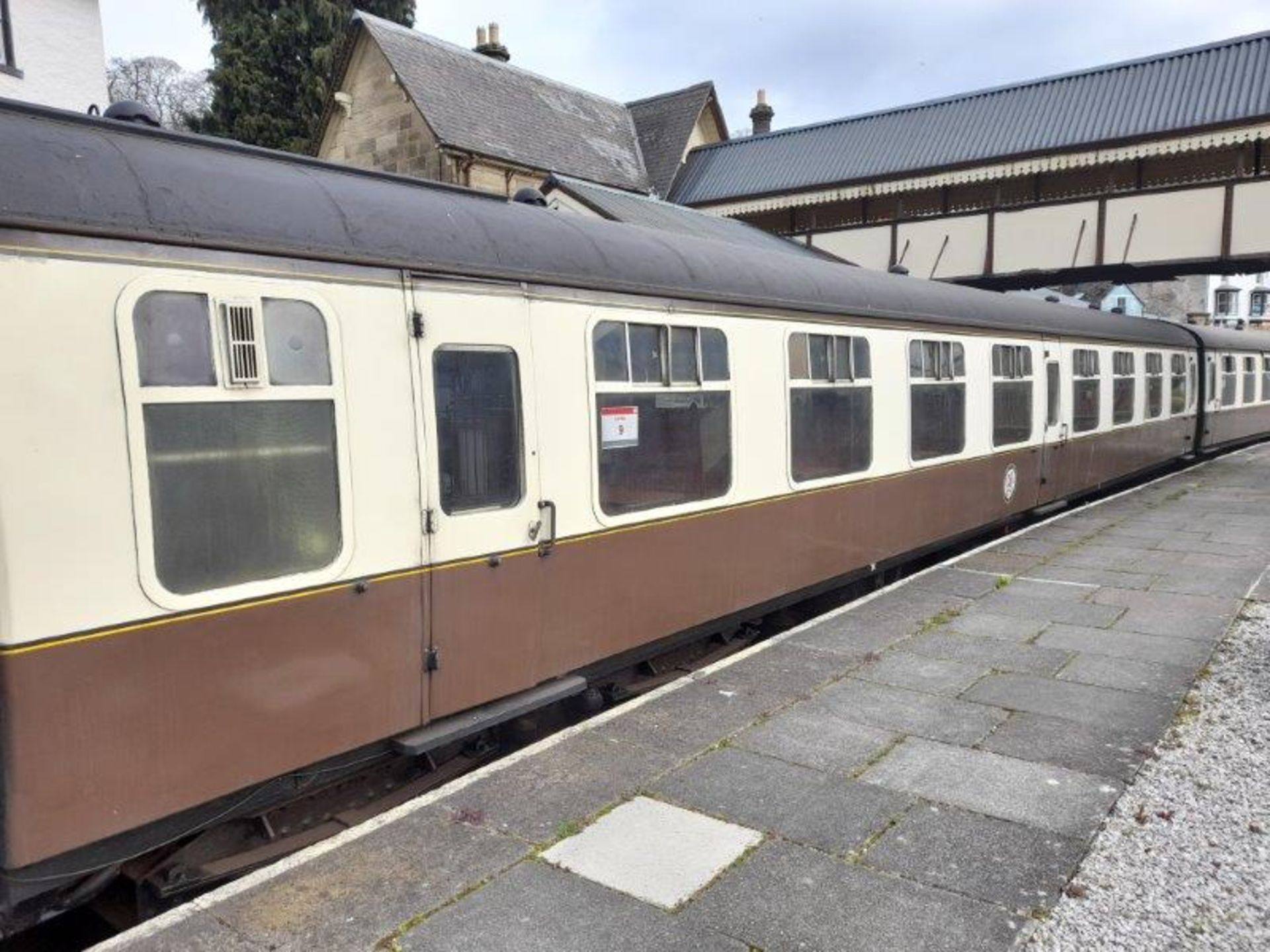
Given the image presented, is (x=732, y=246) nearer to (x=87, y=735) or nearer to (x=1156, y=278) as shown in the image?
(x=87, y=735)

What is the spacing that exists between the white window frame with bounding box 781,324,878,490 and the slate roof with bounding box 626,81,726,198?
1390 cm

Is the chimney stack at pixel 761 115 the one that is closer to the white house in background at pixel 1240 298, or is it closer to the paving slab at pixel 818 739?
the paving slab at pixel 818 739

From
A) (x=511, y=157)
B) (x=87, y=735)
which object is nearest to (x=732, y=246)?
(x=87, y=735)

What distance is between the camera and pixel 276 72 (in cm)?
2750

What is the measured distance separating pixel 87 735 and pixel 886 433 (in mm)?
6119

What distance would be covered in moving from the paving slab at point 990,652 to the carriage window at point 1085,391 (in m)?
6.64

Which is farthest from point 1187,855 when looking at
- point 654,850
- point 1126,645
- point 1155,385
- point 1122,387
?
point 1155,385

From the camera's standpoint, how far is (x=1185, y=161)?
14609 millimetres

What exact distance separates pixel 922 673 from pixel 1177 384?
13.5 m

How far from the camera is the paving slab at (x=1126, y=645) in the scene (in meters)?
5.79

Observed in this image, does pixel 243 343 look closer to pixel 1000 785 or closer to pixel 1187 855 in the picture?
pixel 1000 785

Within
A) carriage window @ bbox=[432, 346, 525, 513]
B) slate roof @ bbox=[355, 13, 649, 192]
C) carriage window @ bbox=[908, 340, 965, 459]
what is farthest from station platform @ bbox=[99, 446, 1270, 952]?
slate roof @ bbox=[355, 13, 649, 192]

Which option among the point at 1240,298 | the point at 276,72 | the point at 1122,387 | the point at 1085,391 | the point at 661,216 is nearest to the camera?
the point at 1085,391

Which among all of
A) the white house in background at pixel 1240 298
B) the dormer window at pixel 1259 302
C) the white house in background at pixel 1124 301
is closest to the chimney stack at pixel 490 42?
the white house in background at pixel 1124 301
